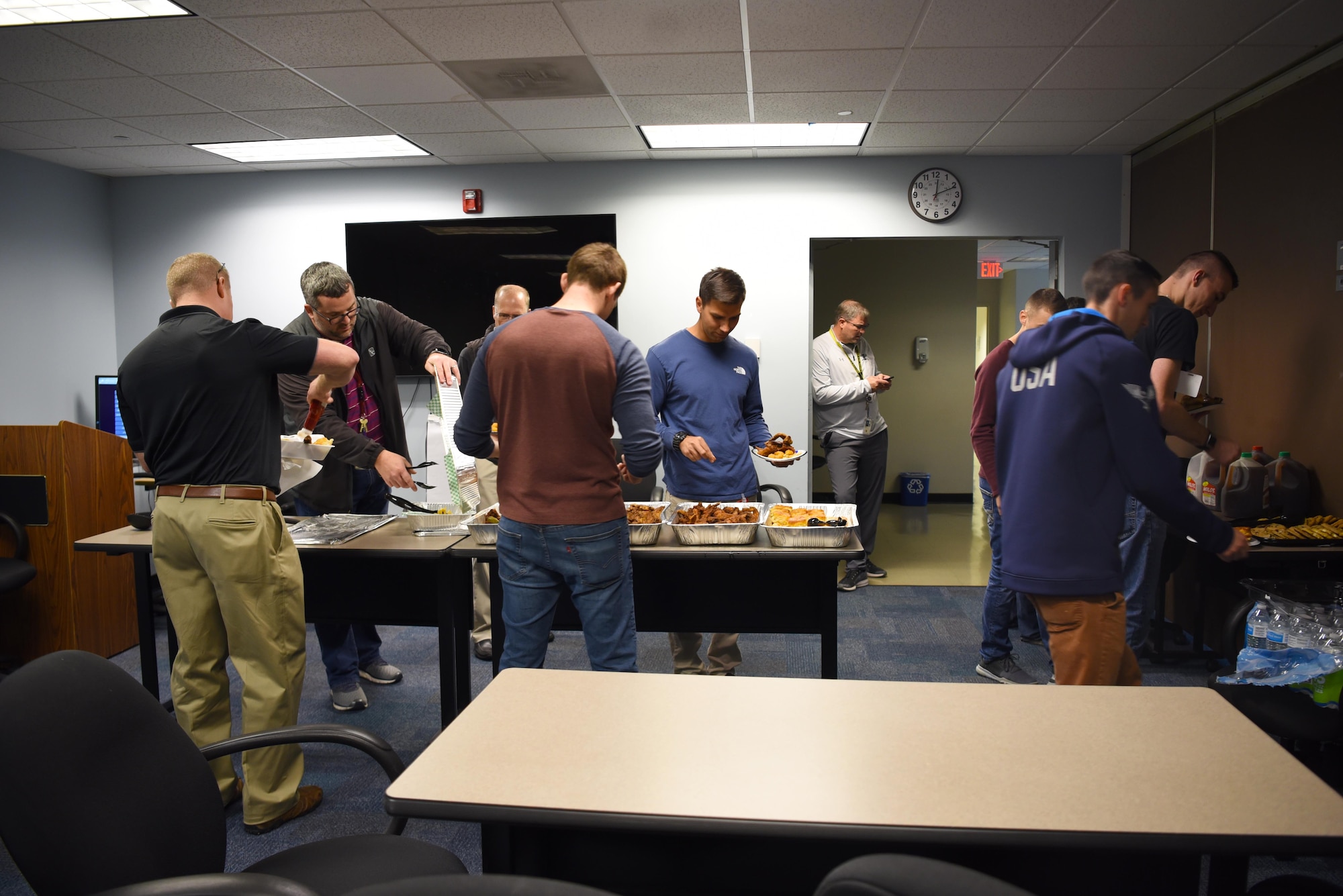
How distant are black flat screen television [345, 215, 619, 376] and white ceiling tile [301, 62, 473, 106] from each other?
138 cm

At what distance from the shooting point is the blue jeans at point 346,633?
131 inches

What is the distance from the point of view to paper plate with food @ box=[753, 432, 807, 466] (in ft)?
10.2

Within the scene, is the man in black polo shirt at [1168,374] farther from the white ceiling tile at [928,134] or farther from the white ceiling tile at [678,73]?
the white ceiling tile at [678,73]

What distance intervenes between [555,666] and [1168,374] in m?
2.80

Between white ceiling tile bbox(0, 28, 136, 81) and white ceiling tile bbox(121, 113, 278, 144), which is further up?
white ceiling tile bbox(121, 113, 278, 144)

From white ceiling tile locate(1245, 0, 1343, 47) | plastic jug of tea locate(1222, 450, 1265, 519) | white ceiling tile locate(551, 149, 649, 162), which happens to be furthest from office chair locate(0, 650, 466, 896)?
white ceiling tile locate(551, 149, 649, 162)

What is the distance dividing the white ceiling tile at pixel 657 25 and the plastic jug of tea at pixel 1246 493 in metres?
2.72

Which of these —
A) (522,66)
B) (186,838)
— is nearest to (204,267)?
(186,838)

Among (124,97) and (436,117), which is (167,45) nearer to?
(124,97)

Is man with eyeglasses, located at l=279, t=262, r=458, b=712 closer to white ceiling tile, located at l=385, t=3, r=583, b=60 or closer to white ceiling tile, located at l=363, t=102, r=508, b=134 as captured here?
white ceiling tile, located at l=385, t=3, r=583, b=60

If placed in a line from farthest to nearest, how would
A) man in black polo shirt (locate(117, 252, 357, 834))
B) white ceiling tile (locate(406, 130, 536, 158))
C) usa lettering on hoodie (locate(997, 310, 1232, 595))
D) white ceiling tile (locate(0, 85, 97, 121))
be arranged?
white ceiling tile (locate(406, 130, 536, 158))
white ceiling tile (locate(0, 85, 97, 121))
man in black polo shirt (locate(117, 252, 357, 834))
usa lettering on hoodie (locate(997, 310, 1232, 595))

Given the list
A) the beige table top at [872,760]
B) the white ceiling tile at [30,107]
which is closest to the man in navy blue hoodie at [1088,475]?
the beige table top at [872,760]

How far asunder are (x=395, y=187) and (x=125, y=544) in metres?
3.49

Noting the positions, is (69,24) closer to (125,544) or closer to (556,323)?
(125,544)
